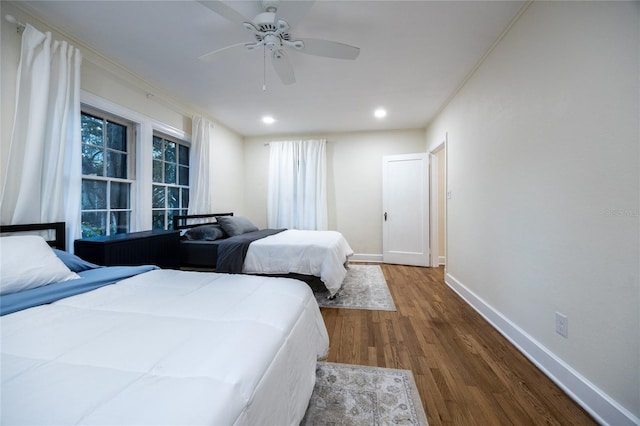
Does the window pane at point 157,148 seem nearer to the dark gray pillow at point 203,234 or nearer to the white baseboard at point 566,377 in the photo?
the dark gray pillow at point 203,234

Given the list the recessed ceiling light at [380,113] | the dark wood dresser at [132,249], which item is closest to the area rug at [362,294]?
the dark wood dresser at [132,249]

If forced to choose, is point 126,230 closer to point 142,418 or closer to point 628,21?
point 142,418

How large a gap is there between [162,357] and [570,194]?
2118 mm

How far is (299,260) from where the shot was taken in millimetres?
2678

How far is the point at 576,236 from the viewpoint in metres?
1.35

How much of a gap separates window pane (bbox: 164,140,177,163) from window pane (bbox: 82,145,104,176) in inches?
35.1

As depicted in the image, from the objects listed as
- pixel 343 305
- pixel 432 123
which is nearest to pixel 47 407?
pixel 343 305

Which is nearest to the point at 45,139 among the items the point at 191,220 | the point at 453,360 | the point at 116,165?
the point at 116,165

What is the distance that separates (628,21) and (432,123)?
2.98m

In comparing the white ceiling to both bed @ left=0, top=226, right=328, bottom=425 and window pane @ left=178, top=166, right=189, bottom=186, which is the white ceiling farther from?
bed @ left=0, top=226, right=328, bottom=425

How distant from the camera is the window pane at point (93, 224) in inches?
90.8

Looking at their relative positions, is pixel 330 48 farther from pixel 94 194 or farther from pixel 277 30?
pixel 94 194

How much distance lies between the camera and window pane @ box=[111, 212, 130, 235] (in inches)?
101

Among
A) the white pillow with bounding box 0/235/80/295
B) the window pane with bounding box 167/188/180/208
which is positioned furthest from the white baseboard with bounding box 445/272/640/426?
the window pane with bounding box 167/188/180/208
